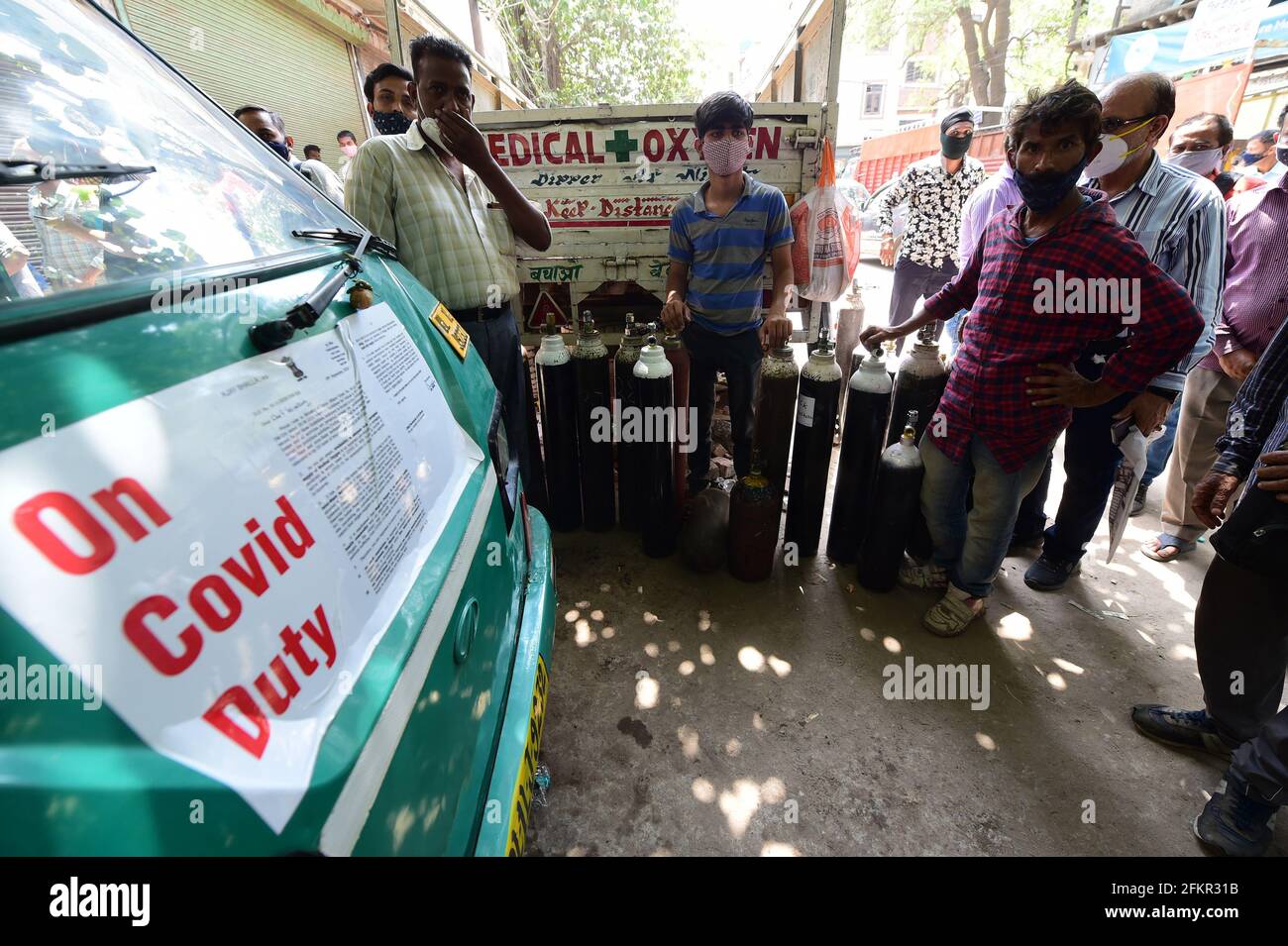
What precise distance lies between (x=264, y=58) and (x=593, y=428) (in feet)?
26.2

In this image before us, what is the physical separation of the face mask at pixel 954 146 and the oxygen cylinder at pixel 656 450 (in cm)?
344

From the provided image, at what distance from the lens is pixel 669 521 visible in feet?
11.0

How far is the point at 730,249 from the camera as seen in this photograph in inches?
127

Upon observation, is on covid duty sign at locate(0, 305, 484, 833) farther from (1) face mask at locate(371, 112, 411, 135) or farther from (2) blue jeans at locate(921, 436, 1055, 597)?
(1) face mask at locate(371, 112, 411, 135)

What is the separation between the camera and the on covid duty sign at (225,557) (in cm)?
60

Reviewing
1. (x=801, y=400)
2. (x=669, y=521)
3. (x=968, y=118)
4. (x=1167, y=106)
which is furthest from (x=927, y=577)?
(x=968, y=118)

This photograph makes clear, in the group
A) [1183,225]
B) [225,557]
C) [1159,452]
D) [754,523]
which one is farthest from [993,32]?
[225,557]

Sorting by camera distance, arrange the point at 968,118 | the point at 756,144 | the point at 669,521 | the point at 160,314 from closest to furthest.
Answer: the point at 160,314 → the point at 669,521 → the point at 756,144 → the point at 968,118

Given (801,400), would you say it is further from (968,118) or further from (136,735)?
(968,118)

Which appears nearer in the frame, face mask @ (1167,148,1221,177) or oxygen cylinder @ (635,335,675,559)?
oxygen cylinder @ (635,335,675,559)

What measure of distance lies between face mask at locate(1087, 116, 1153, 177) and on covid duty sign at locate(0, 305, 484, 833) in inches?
129

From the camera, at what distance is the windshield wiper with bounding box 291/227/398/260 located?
1.54 metres

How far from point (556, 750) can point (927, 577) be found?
2170 millimetres

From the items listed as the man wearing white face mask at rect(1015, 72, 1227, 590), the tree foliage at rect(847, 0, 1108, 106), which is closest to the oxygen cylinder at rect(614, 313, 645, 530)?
the man wearing white face mask at rect(1015, 72, 1227, 590)
